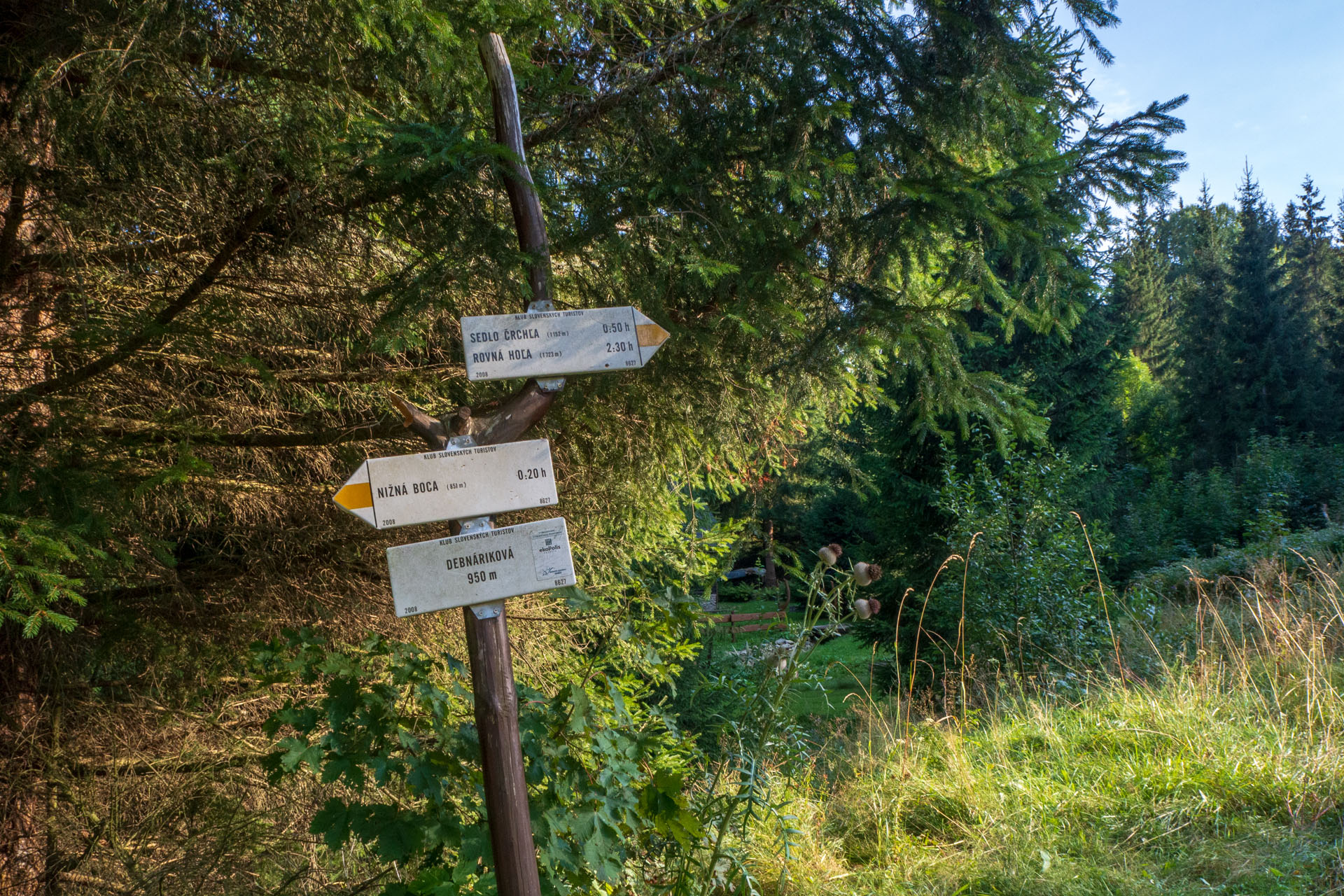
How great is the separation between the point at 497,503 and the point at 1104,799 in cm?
262

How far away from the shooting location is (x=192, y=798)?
3.33 metres

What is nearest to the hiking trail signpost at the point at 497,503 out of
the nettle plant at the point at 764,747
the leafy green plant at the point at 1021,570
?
the nettle plant at the point at 764,747

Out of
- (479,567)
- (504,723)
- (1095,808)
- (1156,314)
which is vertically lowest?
(1095,808)

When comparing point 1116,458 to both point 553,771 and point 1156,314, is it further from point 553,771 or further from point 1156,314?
point 1156,314

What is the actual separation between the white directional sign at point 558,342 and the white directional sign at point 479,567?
0.45m

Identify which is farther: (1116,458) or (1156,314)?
(1156,314)

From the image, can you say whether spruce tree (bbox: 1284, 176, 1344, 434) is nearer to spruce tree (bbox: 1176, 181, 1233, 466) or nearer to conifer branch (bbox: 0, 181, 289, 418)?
spruce tree (bbox: 1176, 181, 1233, 466)

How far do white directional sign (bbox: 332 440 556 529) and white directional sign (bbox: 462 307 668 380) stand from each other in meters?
0.23

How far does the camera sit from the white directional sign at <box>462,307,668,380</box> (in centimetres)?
221


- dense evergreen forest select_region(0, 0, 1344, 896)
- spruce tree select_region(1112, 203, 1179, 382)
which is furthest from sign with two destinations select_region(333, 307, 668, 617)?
spruce tree select_region(1112, 203, 1179, 382)

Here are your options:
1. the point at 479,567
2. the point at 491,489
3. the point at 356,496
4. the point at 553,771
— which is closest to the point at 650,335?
the point at 491,489

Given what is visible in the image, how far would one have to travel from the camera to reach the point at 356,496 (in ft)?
6.68

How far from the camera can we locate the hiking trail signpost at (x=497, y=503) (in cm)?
206

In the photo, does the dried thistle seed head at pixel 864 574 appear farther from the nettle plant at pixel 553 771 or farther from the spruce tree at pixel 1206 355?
the spruce tree at pixel 1206 355
